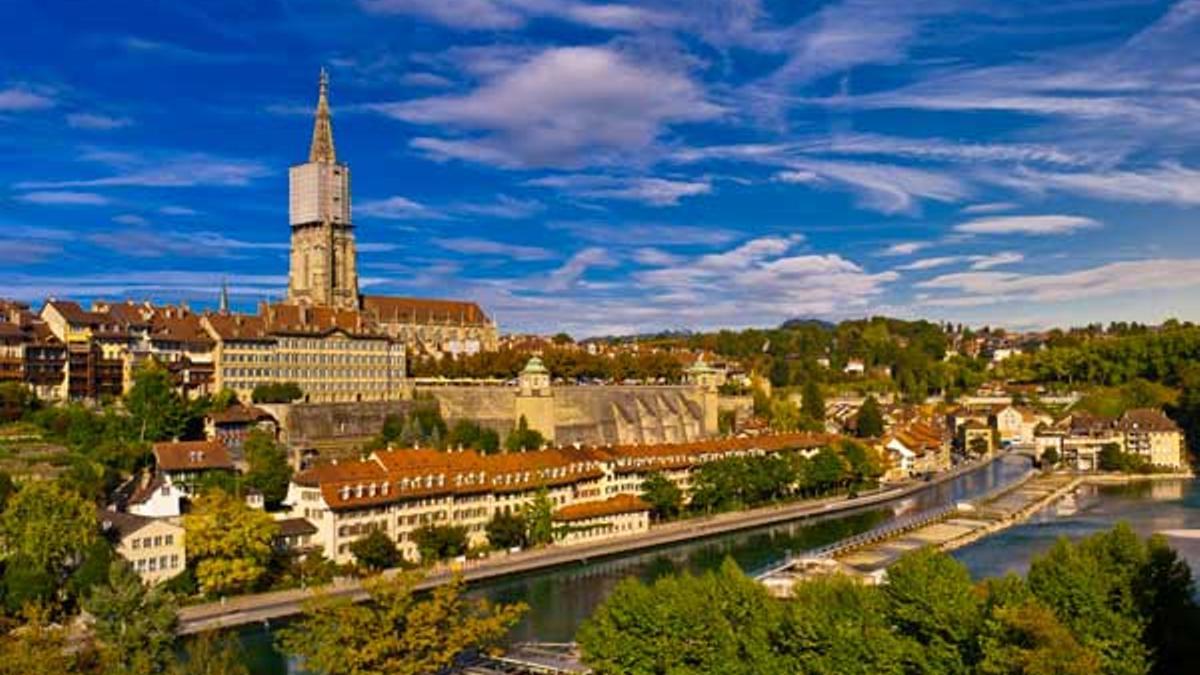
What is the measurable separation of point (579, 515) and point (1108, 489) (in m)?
35.9

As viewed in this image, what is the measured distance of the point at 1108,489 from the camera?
6481 cm

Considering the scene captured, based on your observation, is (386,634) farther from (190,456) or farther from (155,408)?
(155,408)

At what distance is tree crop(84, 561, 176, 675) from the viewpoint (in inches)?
897

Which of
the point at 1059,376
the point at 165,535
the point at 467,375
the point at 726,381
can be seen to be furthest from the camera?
the point at 1059,376

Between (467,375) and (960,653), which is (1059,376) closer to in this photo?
(467,375)

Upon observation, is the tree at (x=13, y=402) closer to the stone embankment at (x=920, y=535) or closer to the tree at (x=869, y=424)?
the stone embankment at (x=920, y=535)

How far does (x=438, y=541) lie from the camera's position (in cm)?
3712

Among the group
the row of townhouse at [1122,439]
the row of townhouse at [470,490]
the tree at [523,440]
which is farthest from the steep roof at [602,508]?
the row of townhouse at [1122,439]

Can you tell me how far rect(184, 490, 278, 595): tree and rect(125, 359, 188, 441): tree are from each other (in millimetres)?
9356

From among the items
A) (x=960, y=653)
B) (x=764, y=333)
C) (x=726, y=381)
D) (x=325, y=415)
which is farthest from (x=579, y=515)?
(x=764, y=333)

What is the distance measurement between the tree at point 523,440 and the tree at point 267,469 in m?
11.8

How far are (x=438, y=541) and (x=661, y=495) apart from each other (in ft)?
39.4

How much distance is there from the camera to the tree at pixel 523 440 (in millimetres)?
52781

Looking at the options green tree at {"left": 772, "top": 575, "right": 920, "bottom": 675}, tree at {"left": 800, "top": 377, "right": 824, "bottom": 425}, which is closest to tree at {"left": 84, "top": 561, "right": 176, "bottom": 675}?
green tree at {"left": 772, "top": 575, "right": 920, "bottom": 675}
